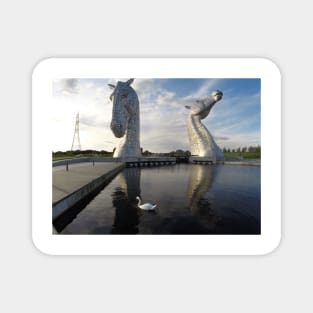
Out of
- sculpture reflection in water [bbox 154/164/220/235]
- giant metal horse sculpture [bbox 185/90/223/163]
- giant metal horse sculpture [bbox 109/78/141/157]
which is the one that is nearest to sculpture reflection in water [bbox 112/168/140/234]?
sculpture reflection in water [bbox 154/164/220/235]

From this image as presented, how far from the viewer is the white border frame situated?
8.06ft

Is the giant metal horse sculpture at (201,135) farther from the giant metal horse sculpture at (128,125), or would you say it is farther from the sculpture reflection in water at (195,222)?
the sculpture reflection in water at (195,222)

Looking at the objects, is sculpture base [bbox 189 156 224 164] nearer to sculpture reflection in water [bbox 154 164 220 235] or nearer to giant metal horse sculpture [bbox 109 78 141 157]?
giant metal horse sculpture [bbox 109 78 141 157]

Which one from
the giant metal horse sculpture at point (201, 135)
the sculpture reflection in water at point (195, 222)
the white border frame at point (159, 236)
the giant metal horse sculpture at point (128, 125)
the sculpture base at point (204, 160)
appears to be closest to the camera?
the white border frame at point (159, 236)

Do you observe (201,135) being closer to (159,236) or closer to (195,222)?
(195,222)

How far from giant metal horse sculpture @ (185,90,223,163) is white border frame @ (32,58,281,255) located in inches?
438

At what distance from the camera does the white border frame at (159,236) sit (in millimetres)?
2457

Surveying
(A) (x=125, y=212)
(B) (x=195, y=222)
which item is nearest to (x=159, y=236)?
(B) (x=195, y=222)

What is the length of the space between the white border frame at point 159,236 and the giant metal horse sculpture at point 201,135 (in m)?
11.1

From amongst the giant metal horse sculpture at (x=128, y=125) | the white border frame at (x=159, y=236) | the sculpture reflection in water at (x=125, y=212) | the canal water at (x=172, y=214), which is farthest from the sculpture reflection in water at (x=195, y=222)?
the giant metal horse sculpture at (x=128, y=125)

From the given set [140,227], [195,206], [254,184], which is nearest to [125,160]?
[254,184]

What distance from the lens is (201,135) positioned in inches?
564
